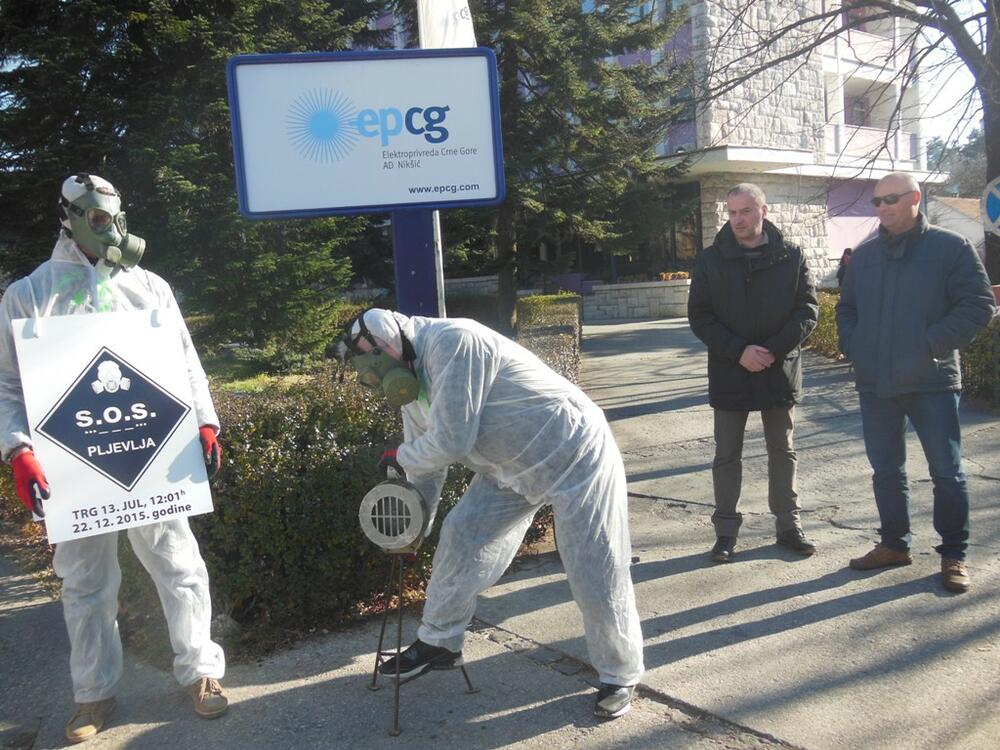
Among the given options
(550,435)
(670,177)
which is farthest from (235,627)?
(670,177)

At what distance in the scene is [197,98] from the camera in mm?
12570

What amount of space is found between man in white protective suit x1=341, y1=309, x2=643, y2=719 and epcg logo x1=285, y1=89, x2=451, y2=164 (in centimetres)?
168

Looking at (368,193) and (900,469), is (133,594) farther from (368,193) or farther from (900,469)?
(900,469)

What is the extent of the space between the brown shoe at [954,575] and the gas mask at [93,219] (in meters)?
3.87

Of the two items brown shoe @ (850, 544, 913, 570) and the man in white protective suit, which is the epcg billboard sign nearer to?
the man in white protective suit

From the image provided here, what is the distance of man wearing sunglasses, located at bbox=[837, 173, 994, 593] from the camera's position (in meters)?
4.04

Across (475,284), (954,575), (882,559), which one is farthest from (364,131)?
(475,284)

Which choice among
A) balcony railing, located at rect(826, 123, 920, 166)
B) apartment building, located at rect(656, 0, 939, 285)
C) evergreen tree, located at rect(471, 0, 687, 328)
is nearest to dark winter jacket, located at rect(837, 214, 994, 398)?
evergreen tree, located at rect(471, 0, 687, 328)

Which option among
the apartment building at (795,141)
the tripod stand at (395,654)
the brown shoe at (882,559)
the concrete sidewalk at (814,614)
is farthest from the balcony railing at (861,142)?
the tripod stand at (395,654)

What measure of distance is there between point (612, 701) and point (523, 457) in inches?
37.8

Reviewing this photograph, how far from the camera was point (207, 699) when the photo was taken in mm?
3219

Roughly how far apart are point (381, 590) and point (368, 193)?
2049 millimetres

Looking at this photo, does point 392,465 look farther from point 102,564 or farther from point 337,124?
point 337,124

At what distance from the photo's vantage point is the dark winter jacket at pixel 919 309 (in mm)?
4016
